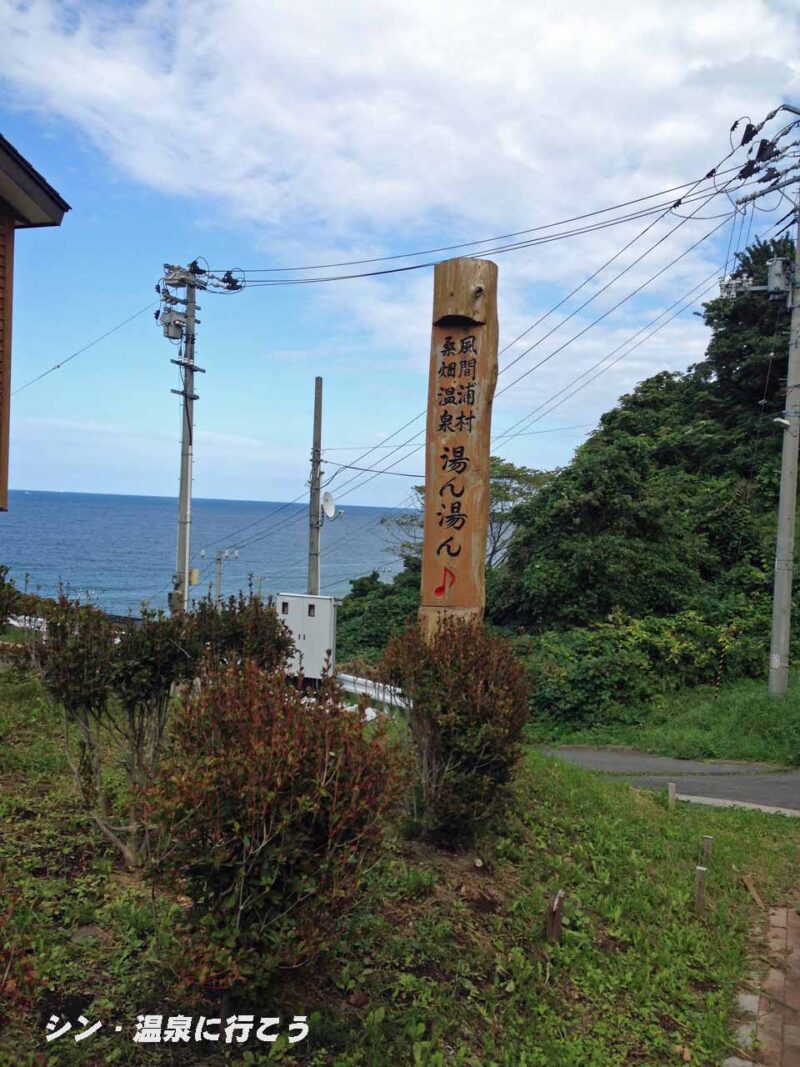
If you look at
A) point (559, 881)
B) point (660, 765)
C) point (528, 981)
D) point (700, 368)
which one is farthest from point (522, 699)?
point (700, 368)

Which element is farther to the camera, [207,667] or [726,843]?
[726,843]

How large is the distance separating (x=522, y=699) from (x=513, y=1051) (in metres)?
2.38

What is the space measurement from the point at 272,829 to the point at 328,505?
16.9 meters

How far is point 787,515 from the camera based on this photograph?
43.6 ft

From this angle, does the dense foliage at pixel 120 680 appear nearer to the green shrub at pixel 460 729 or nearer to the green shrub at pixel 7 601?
the green shrub at pixel 460 729

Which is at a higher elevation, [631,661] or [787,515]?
[787,515]

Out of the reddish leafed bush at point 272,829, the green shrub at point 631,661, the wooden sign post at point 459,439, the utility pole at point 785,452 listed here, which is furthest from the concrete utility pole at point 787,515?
the reddish leafed bush at point 272,829

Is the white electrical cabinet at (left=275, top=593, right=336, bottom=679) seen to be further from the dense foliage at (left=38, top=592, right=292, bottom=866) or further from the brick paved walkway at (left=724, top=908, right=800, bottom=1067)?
the brick paved walkway at (left=724, top=908, right=800, bottom=1067)

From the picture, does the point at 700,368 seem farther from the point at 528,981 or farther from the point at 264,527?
the point at 264,527

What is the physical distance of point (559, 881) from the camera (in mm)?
5676

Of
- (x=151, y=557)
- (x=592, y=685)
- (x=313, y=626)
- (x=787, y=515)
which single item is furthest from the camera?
(x=151, y=557)

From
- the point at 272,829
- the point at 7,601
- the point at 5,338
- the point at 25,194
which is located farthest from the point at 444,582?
the point at 25,194

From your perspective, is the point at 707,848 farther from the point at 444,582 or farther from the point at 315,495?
the point at 315,495

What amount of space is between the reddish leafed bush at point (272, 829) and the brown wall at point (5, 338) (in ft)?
23.1
